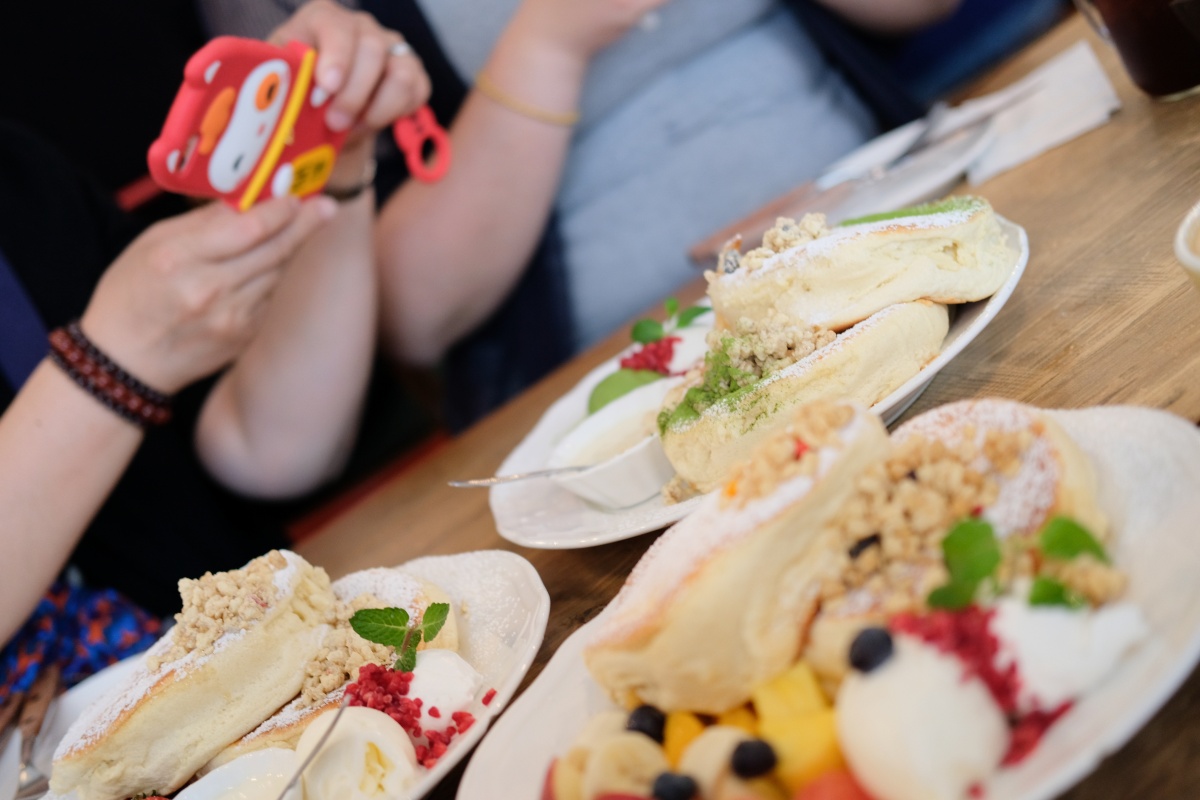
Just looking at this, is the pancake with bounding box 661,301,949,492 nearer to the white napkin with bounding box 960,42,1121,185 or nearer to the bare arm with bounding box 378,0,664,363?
the white napkin with bounding box 960,42,1121,185

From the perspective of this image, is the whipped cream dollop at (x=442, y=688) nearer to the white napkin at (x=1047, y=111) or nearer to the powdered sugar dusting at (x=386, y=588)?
the powdered sugar dusting at (x=386, y=588)

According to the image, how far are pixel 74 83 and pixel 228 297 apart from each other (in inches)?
116

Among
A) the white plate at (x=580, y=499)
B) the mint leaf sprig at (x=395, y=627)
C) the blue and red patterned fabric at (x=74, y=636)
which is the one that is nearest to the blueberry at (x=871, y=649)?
the white plate at (x=580, y=499)

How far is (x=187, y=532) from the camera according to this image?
208 centimetres

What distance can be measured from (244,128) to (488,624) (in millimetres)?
886

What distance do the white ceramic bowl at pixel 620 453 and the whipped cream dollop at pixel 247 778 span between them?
431 millimetres

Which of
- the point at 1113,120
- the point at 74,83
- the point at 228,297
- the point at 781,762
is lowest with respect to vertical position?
the point at 1113,120

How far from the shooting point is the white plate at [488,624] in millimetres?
854

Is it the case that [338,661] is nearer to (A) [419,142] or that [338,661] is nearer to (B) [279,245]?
(B) [279,245]

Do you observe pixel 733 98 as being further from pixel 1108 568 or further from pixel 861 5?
pixel 1108 568

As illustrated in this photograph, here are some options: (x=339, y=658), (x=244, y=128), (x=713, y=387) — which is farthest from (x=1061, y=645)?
(x=244, y=128)

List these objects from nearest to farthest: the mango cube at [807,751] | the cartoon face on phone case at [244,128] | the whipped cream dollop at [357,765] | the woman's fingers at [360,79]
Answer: the mango cube at [807,751], the whipped cream dollop at [357,765], the cartoon face on phone case at [244,128], the woman's fingers at [360,79]

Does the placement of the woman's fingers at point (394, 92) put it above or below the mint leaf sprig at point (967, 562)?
above

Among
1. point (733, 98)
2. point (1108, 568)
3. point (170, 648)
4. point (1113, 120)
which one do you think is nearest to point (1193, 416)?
point (1108, 568)
